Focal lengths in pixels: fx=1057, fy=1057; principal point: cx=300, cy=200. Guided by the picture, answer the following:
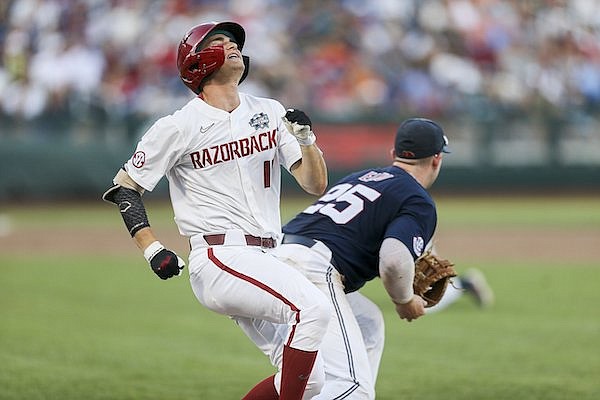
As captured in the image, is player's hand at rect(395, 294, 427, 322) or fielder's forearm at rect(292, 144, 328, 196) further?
player's hand at rect(395, 294, 427, 322)

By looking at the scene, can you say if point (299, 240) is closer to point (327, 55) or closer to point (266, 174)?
point (266, 174)

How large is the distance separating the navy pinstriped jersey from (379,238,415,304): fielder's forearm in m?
0.13

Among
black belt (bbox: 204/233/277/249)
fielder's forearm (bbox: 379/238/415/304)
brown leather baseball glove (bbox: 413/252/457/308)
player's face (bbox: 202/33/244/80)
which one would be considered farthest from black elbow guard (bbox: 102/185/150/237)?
brown leather baseball glove (bbox: 413/252/457/308)

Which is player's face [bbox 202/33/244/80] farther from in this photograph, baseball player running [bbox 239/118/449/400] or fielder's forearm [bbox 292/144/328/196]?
baseball player running [bbox 239/118/449/400]

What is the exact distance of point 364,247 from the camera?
17.6 ft

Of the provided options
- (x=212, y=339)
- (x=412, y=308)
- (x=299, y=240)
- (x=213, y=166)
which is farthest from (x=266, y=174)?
(x=212, y=339)

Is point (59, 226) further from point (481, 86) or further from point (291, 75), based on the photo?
point (481, 86)

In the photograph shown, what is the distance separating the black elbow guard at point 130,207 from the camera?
482cm

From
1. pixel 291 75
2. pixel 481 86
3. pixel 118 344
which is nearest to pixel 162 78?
pixel 291 75

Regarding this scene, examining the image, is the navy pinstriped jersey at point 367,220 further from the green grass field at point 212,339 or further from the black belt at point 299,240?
the green grass field at point 212,339

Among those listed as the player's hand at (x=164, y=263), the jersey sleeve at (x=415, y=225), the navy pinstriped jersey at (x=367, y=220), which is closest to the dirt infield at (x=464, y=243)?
the navy pinstriped jersey at (x=367, y=220)

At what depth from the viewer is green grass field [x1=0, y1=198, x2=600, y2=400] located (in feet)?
22.8

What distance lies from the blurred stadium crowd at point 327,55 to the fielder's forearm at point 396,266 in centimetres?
1577

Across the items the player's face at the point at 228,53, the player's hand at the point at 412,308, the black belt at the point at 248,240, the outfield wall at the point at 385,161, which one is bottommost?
the outfield wall at the point at 385,161
